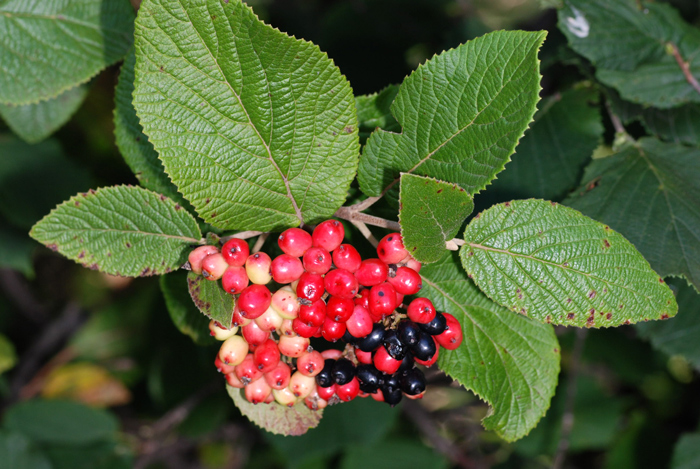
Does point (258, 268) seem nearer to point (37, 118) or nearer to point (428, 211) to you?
point (428, 211)

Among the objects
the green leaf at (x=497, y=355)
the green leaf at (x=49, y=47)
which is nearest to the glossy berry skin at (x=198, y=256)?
the green leaf at (x=497, y=355)

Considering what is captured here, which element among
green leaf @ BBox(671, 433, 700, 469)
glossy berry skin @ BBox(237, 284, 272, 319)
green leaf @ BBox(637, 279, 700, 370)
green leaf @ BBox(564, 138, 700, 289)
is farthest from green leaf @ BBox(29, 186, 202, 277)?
green leaf @ BBox(671, 433, 700, 469)

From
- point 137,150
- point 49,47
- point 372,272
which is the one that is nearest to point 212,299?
point 372,272

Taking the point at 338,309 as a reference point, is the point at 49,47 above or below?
above

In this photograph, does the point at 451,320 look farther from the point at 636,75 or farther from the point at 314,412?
the point at 636,75

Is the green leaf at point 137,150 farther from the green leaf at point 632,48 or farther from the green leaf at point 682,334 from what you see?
the green leaf at point 682,334

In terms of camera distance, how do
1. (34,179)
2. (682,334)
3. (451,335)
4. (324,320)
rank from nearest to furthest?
(324,320), (451,335), (682,334), (34,179)

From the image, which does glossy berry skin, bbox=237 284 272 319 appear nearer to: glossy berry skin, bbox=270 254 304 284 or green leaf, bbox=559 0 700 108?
glossy berry skin, bbox=270 254 304 284
